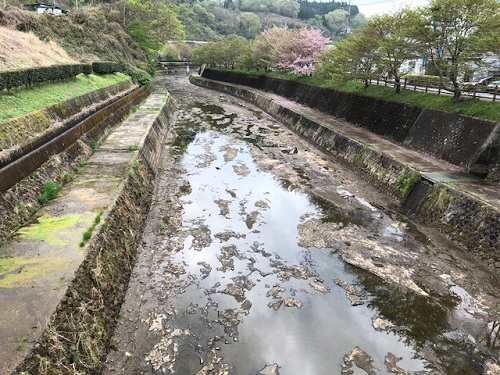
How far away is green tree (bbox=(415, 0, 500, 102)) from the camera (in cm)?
1445

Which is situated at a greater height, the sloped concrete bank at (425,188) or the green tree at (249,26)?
the green tree at (249,26)

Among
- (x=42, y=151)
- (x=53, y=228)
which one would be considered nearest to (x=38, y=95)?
(x=42, y=151)

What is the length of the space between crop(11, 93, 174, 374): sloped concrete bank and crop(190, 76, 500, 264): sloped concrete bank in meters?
Result: 10.0

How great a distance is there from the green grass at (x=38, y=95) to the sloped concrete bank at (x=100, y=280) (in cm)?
285

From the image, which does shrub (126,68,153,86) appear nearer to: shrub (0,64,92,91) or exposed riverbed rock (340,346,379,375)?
shrub (0,64,92,91)

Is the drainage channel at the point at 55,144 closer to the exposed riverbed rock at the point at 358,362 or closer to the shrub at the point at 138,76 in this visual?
the exposed riverbed rock at the point at 358,362

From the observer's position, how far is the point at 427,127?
17016 millimetres

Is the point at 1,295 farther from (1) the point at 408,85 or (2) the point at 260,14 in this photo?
(2) the point at 260,14

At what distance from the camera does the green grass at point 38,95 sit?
38.2ft

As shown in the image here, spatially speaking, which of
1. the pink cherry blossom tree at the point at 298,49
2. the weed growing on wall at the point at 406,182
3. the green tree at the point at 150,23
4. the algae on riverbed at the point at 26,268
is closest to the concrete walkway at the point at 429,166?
the weed growing on wall at the point at 406,182

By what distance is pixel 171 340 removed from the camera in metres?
7.22

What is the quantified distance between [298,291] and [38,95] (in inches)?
529

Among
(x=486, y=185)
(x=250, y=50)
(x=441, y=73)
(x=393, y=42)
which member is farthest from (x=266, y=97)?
(x=486, y=185)

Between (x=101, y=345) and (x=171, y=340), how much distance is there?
4.52 feet
